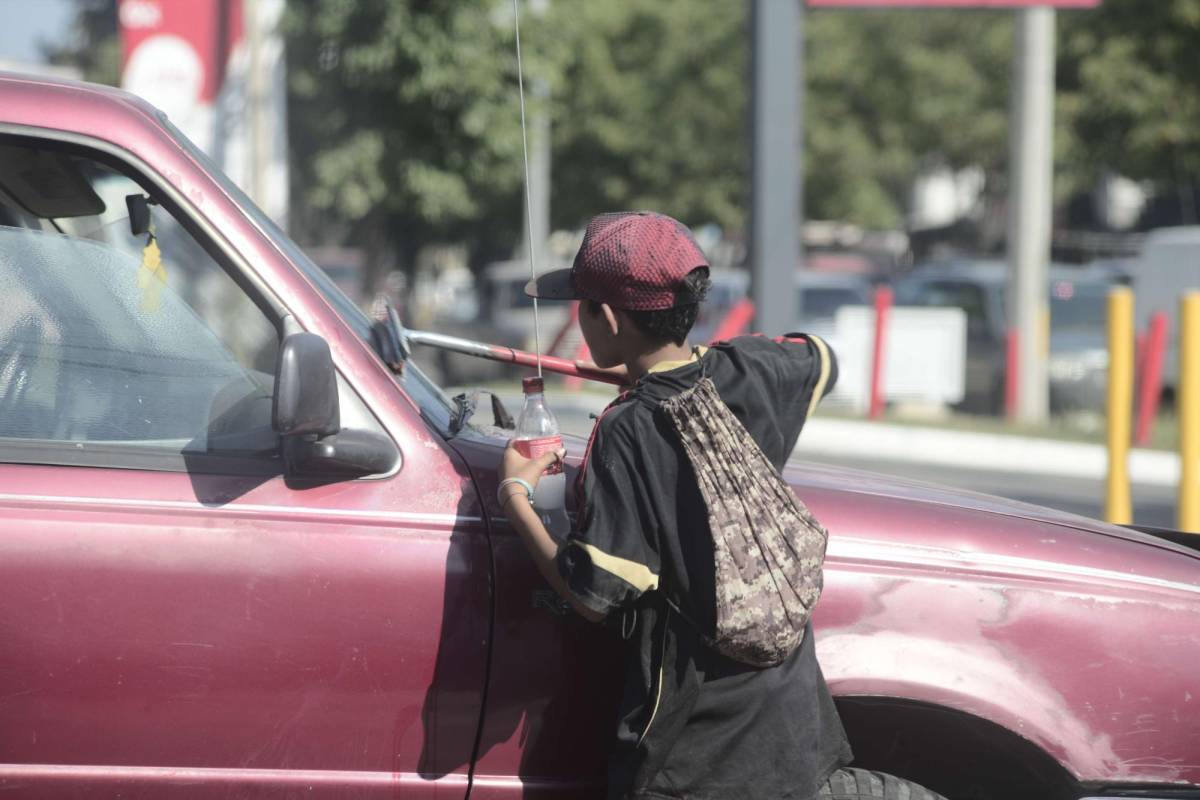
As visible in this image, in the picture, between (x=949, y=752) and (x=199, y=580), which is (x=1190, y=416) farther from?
(x=199, y=580)

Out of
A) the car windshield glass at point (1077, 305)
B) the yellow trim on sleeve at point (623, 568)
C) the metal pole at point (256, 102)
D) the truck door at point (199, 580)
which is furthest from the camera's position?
the car windshield glass at point (1077, 305)

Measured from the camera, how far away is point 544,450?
7.86 ft

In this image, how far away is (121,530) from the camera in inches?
91.1

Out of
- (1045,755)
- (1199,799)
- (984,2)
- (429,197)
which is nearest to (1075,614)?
(1045,755)

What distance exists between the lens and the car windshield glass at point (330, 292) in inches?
98.1

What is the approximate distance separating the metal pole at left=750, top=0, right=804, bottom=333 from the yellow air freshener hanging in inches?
385

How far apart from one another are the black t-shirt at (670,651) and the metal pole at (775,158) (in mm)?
9920

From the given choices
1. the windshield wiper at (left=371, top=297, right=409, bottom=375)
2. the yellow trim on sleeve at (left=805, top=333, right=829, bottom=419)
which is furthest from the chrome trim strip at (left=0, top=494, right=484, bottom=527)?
the yellow trim on sleeve at (left=805, top=333, right=829, bottom=419)

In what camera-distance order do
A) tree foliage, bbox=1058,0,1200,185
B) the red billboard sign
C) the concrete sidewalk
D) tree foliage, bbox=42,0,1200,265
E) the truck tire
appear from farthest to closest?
tree foliage, bbox=1058,0,1200,185
tree foliage, bbox=42,0,1200,265
the red billboard sign
the concrete sidewalk
the truck tire

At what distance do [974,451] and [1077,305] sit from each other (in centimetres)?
491

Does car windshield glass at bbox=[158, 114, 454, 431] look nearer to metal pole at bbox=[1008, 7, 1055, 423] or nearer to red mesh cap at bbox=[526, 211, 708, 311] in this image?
red mesh cap at bbox=[526, 211, 708, 311]

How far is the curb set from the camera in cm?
1099

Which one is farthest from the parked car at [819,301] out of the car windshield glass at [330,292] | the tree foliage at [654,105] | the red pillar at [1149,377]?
the car windshield glass at [330,292]

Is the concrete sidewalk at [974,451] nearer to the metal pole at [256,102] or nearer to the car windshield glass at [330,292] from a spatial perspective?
the metal pole at [256,102]
